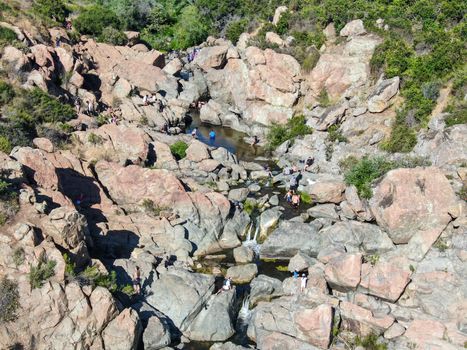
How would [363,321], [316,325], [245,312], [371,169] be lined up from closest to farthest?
[316,325], [363,321], [245,312], [371,169]

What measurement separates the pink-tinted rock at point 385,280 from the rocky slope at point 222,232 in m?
0.08

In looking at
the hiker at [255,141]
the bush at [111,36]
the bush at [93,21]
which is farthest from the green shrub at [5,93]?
the bush at [93,21]

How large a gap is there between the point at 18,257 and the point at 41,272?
1379 millimetres

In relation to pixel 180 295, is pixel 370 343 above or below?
below

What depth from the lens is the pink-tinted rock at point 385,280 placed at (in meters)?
28.2

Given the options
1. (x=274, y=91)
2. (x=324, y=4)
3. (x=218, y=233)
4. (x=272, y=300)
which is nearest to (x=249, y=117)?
(x=274, y=91)

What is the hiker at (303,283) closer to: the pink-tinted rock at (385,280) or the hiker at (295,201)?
the pink-tinted rock at (385,280)

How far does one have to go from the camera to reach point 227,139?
52406 mm

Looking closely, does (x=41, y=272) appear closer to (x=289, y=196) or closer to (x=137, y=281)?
(x=137, y=281)

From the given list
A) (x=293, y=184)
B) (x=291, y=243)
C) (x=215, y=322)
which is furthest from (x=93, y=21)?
(x=215, y=322)

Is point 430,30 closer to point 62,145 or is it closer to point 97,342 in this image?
point 62,145

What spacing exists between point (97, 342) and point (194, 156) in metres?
22.1

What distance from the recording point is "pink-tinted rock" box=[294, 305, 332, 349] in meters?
25.7

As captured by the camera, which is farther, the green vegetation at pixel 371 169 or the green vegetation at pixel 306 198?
the green vegetation at pixel 306 198
